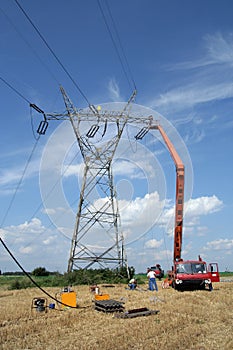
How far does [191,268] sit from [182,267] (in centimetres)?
62

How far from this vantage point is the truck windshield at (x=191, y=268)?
88.0 ft

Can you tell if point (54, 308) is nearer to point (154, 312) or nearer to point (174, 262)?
point (154, 312)

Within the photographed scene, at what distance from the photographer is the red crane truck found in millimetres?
26156

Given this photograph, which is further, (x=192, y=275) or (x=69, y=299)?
(x=192, y=275)

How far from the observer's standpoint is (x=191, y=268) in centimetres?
2695

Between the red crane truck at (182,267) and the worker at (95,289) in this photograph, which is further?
the red crane truck at (182,267)

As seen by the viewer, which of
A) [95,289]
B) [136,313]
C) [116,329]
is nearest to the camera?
[116,329]

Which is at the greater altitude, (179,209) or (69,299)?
(179,209)

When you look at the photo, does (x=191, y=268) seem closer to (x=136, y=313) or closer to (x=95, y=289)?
(x=95, y=289)

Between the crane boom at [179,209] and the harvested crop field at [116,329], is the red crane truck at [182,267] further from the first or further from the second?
the harvested crop field at [116,329]

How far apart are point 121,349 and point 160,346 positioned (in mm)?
970

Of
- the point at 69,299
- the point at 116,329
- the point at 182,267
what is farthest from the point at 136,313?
the point at 182,267

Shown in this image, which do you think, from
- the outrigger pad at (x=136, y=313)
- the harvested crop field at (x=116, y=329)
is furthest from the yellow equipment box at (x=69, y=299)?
the outrigger pad at (x=136, y=313)

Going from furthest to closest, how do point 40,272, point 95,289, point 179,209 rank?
point 40,272 < point 179,209 < point 95,289
